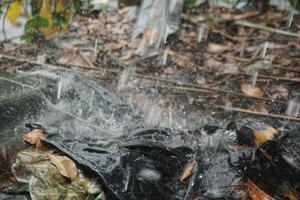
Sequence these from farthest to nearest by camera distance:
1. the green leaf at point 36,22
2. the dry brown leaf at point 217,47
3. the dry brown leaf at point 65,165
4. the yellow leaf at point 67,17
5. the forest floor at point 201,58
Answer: the yellow leaf at point 67,17 → the dry brown leaf at point 217,47 → the green leaf at point 36,22 → the forest floor at point 201,58 → the dry brown leaf at point 65,165

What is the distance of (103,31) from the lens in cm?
575

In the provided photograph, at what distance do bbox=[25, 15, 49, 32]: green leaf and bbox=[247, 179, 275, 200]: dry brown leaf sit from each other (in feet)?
12.0

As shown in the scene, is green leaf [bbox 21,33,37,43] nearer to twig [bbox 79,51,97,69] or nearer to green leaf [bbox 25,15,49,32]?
green leaf [bbox 25,15,49,32]

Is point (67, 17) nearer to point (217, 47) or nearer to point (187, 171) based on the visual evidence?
point (217, 47)

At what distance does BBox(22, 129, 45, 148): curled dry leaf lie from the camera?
2723 millimetres

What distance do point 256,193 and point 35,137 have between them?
1.63 m

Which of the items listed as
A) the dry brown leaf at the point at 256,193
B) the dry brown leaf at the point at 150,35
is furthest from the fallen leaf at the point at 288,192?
the dry brown leaf at the point at 150,35

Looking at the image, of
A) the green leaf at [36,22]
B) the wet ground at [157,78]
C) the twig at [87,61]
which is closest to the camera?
the wet ground at [157,78]

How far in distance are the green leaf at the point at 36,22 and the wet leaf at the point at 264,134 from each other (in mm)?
3422

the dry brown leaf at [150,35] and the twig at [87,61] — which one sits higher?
the dry brown leaf at [150,35]

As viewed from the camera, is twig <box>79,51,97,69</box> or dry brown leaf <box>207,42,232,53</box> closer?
twig <box>79,51,97,69</box>

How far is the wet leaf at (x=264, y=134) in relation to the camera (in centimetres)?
265

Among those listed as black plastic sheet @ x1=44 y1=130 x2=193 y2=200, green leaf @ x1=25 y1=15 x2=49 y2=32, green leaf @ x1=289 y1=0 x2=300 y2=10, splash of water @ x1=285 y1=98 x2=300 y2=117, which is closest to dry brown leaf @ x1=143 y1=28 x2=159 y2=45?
green leaf @ x1=25 y1=15 x2=49 y2=32

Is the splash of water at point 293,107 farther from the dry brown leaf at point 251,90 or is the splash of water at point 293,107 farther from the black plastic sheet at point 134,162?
the black plastic sheet at point 134,162
